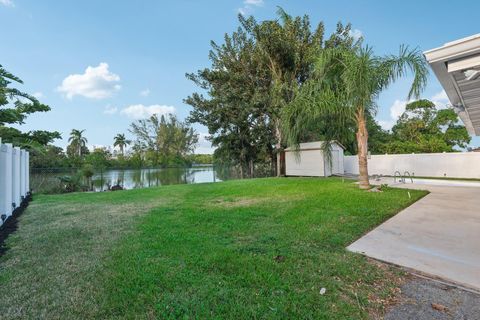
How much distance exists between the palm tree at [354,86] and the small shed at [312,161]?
5.22 meters

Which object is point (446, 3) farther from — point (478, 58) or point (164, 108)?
point (164, 108)

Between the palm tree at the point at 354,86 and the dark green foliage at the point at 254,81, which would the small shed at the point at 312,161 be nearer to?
the dark green foliage at the point at 254,81

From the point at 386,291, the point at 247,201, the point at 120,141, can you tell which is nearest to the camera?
the point at 386,291

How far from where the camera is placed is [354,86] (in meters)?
7.35

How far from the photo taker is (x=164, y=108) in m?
44.0

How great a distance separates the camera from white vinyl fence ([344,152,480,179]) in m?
13.4

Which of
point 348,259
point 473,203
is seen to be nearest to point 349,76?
point 473,203

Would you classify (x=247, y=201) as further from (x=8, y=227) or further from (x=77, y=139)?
(x=77, y=139)

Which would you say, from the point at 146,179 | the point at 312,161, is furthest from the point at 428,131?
the point at 146,179

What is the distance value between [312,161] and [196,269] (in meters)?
12.7

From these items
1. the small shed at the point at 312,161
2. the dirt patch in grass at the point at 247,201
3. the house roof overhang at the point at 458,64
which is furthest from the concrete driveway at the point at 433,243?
the small shed at the point at 312,161

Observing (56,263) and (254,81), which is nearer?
(56,263)

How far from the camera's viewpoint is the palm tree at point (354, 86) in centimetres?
723

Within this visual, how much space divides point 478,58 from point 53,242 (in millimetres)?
5773
